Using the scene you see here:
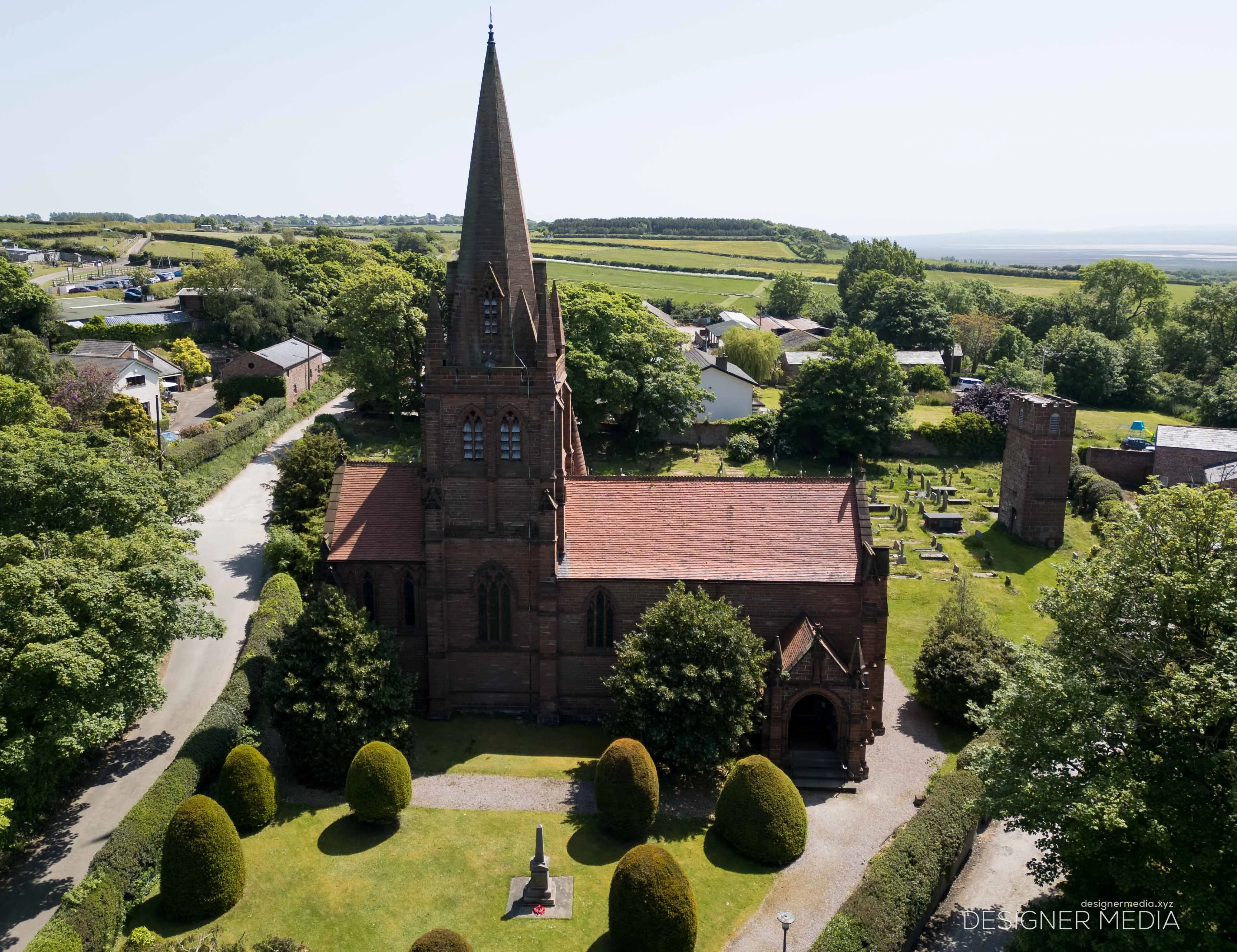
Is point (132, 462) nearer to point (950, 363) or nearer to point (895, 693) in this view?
point (895, 693)

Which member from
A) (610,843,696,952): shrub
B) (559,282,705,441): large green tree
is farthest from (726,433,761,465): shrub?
(610,843,696,952): shrub

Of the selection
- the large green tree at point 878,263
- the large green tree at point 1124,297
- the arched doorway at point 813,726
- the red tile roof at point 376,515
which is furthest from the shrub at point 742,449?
the large green tree at point 878,263

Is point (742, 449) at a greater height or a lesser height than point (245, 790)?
greater

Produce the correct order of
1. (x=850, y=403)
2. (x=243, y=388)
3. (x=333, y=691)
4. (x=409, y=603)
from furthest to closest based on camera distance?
(x=243, y=388)
(x=850, y=403)
(x=409, y=603)
(x=333, y=691)

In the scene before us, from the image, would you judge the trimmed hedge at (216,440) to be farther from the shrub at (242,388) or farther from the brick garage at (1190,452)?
the brick garage at (1190,452)

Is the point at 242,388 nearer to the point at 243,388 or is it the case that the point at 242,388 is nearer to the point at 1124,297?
the point at 243,388

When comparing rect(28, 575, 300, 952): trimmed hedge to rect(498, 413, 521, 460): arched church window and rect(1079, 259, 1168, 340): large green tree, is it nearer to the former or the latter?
rect(498, 413, 521, 460): arched church window

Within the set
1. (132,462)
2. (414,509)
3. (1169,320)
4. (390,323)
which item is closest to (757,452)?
(390,323)

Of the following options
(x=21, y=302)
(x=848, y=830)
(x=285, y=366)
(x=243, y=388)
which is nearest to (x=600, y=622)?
(x=848, y=830)

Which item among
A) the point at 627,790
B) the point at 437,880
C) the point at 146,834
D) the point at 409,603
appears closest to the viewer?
the point at 146,834
